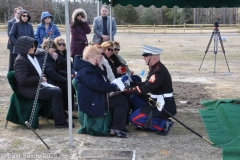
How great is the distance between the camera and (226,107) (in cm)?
638

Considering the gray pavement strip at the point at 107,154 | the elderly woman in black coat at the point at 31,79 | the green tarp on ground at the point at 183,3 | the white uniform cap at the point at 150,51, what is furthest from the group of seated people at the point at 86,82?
the green tarp on ground at the point at 183,3

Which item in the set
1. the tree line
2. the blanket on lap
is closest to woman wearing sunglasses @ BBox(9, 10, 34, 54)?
the blanket on lap

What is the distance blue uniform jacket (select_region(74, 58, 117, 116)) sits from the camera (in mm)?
4945

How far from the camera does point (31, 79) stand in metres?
5.37

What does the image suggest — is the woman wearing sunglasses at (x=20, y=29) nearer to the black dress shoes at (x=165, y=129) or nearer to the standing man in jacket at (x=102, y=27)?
the standing man in jacket at (x=102, y=27)

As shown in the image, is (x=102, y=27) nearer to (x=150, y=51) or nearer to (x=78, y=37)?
(x=78, y=37)

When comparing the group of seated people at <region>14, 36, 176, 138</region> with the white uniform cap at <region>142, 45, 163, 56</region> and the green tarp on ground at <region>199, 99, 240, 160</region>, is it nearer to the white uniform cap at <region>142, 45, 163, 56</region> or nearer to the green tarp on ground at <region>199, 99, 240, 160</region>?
the white uniform cap at <region>142, 45, 163, 56</region>

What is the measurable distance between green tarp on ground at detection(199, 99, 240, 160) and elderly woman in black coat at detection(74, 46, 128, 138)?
1286mm

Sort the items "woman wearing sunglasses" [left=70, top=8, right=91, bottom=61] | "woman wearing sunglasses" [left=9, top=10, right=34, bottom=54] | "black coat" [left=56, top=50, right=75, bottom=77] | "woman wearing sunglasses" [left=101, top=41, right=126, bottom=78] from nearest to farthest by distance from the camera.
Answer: "woman wearing sunglasses" [left=101, top=41, right=126, bottom=78] → "black coat" [left=56, top=50, right=75, bottom=77] → "woman wearing sunglasses" [left=70, top=8, right=91, bottom=61] → "woman wearing sunglasses" [left=9, top=10, right=34, bottom=54]

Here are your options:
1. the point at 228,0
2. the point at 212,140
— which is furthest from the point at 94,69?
the point at 228,0

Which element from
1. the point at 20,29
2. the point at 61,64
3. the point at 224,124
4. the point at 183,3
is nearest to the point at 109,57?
the point at 61,64

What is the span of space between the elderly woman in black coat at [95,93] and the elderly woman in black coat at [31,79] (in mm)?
592

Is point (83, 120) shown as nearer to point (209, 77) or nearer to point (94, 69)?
point (94, 69)

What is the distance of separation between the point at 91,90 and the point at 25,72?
105 cm
